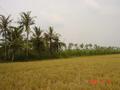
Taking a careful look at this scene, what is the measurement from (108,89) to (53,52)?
39628 millimetres

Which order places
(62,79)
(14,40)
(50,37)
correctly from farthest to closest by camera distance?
(50,37) → (14,40) → (62,79)

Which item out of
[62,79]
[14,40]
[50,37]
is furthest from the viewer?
[50,37]

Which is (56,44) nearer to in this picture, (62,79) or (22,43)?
(22,43)

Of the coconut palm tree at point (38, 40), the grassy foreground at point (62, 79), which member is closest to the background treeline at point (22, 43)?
the coconut palm tree at point (38, 40)

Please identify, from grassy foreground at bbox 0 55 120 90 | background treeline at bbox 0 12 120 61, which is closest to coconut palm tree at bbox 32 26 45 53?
background treeline at bbox 0 12 120 61

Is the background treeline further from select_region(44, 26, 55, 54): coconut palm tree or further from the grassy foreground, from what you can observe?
the grassy foreground

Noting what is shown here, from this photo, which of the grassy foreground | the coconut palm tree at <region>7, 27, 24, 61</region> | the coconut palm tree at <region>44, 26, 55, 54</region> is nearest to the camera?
the grassy foreground

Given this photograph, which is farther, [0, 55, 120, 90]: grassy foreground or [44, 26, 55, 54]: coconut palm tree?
[44, 26, 55, 54]: coconut palm tree

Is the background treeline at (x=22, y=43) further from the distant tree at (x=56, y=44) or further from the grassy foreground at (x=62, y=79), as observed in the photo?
the grassy foreground at (x=62, y=79)

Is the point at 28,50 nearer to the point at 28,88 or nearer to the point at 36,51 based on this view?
the point at 36,51

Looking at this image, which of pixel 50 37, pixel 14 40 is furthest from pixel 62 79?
pixel 50 37

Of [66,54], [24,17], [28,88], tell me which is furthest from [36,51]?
[28,88]

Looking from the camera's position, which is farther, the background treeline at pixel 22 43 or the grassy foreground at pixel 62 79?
the background treeline at pixel 22 43

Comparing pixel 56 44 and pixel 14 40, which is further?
pixel 56 44
